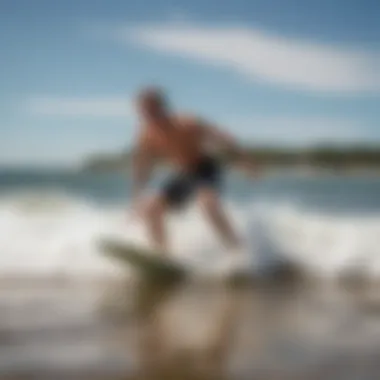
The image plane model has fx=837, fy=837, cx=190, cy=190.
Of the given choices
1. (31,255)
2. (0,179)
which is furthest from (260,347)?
(0,179)

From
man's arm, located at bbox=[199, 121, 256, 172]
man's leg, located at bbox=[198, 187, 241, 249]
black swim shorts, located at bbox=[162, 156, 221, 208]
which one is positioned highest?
man's arm, located at bbox=[199, 121, 256, 172]

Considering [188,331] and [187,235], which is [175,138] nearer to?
[187,235]

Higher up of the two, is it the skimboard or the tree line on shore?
the tree line on shore

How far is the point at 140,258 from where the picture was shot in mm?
1596

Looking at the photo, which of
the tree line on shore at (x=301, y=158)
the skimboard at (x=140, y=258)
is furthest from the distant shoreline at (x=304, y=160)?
the skimboard at (x=140, y=258)

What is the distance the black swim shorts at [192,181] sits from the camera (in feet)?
5.29

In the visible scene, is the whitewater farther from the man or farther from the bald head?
the bald head

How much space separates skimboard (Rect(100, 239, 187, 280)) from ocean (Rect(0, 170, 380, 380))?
0.06ft

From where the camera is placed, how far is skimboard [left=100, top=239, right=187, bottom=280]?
5.22 ft

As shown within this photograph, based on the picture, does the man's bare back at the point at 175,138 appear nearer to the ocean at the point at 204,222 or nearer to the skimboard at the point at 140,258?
the ocean at the point at 204,222

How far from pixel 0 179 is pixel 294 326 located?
63cm

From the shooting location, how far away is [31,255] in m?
1.63

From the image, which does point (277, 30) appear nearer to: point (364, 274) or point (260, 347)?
point (364, 274)

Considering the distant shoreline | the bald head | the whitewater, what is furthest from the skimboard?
the bald head
